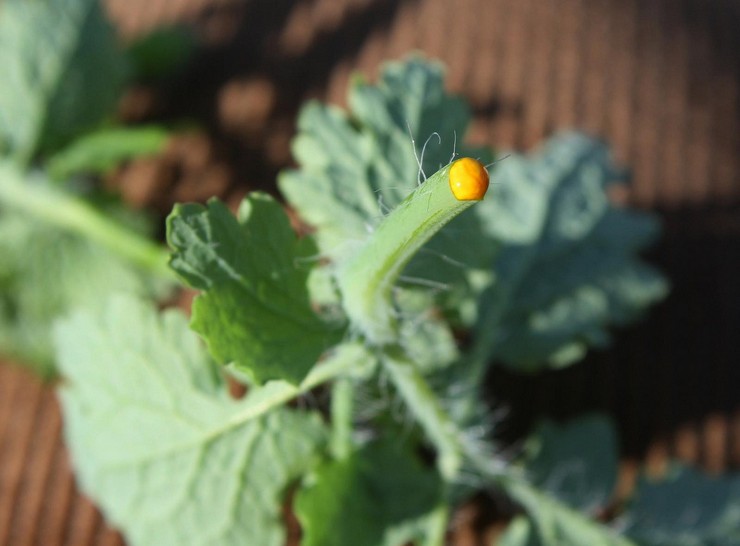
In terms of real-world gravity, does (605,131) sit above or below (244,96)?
below

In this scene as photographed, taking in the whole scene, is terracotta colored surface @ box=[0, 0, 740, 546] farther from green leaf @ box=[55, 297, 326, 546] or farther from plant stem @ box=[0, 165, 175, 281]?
green leaf @ box=[55, 297, 326, 546]

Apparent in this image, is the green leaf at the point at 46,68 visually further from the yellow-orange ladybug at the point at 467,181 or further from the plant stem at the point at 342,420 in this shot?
the yellow-orange ladybug at the point at 467,181

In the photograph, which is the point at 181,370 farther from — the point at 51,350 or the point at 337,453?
the point at 51,350

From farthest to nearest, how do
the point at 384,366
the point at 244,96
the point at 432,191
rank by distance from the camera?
the point at 244,96 < the point at 384,366 < the point at 432,191

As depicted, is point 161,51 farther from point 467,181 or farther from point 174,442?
point 467,181

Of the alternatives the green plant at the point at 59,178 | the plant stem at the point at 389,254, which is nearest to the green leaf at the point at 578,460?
the plant stem at the point at 389,254

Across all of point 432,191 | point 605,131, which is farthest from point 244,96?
point 432,191
